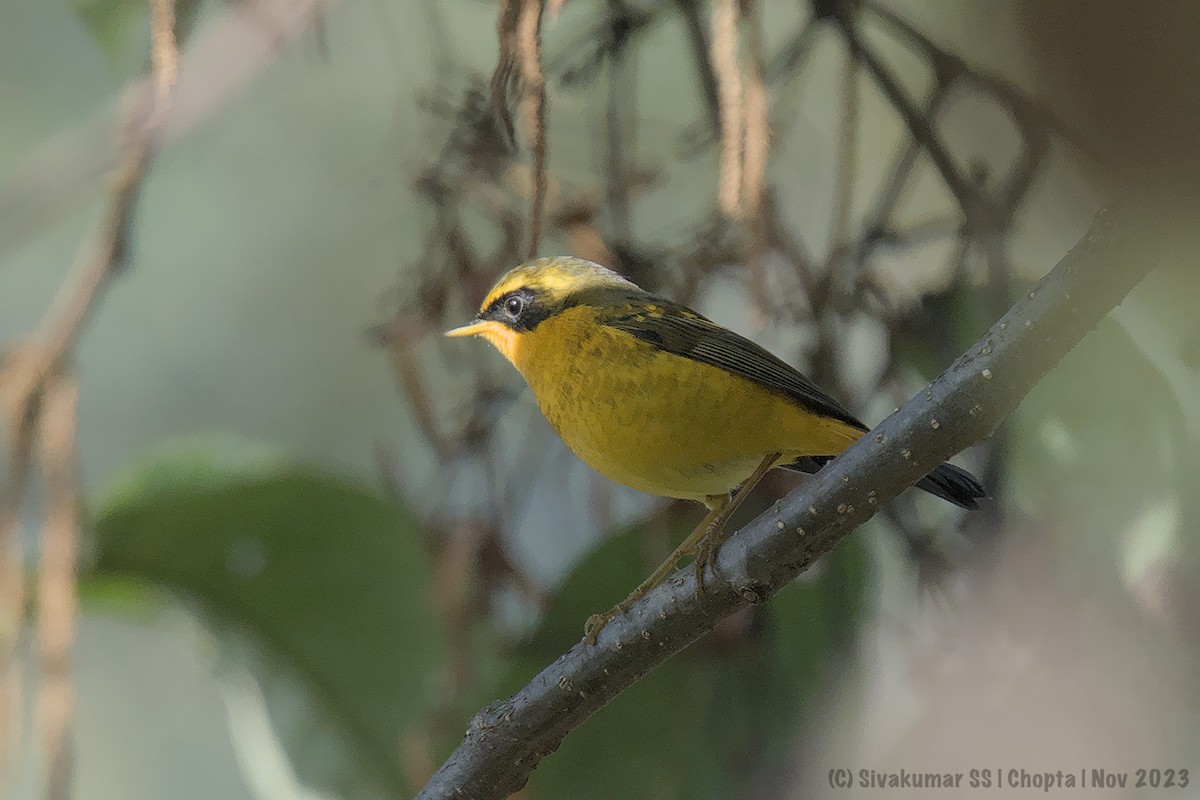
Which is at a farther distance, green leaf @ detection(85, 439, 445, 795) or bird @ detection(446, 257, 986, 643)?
green leaf @ detection(85, 439, 445, 795)

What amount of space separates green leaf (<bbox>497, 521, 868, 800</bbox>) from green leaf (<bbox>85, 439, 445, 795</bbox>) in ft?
1.54

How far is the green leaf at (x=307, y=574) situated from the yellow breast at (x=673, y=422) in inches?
45.5

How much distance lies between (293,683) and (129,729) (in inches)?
204

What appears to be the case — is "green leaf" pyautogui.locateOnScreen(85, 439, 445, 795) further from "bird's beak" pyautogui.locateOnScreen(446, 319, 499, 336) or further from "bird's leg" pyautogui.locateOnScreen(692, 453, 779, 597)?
"bird's leg" pyautogui.locateOnScreen(692, 453, 779, 597)

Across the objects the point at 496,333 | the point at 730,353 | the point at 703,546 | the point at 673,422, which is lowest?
the point at 703,546

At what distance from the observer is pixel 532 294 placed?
3.48 meters

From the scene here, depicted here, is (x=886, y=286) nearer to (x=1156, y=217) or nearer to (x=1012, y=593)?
(x=1012, y=593)

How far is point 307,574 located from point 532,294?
1293 millimetres

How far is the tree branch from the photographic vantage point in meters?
1.70

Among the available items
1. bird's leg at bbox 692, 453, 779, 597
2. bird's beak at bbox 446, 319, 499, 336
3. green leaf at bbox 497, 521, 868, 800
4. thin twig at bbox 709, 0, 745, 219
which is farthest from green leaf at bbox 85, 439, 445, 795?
thin twig at bbox 709, 0, 745, 219

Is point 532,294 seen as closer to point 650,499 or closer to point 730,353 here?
point 730,353

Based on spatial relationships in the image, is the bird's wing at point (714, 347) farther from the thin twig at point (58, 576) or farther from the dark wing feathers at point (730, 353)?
the thin twig at point (58, 576)

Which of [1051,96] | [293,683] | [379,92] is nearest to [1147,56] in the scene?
[1051,96]

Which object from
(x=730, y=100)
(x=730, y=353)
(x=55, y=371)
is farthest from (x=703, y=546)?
(x=55, y=371)
